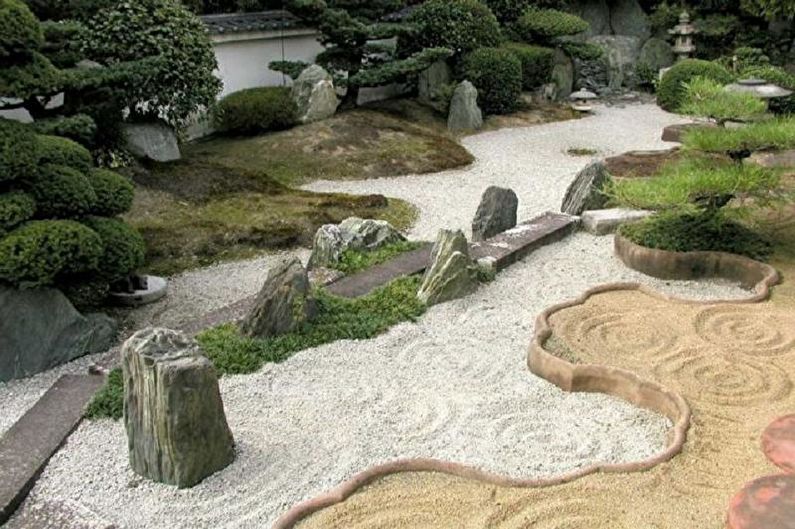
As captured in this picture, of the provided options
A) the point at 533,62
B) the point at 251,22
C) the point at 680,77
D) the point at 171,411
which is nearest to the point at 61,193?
the point at 171,411

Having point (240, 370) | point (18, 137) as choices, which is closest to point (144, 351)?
point (240, 370)

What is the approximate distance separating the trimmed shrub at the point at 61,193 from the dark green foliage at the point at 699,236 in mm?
4993

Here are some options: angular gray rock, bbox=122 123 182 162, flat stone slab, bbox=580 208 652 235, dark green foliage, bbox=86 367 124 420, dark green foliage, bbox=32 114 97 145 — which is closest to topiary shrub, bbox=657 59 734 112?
flat stone slab, bbox=580 208 652 235

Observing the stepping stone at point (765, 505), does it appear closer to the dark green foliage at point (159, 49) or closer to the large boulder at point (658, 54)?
the dark green foliage at point (159, 49)

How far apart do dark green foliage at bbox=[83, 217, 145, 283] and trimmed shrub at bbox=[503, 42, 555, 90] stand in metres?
12.3

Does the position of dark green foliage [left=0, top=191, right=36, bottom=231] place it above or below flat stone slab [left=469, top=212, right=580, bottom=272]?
above

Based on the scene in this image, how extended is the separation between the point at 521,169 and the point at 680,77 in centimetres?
645

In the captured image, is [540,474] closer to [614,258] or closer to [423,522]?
[423,522]

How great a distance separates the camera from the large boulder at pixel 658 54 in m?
21.0

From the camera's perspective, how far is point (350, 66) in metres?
15.6

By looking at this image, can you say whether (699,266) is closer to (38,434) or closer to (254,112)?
(38,434)

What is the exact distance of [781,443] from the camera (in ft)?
15.5

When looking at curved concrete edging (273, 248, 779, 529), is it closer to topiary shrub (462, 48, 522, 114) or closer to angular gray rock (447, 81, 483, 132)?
angular gray rock (447, 81, 483, 132)

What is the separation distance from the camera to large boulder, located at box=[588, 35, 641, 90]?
2055 centimetres
